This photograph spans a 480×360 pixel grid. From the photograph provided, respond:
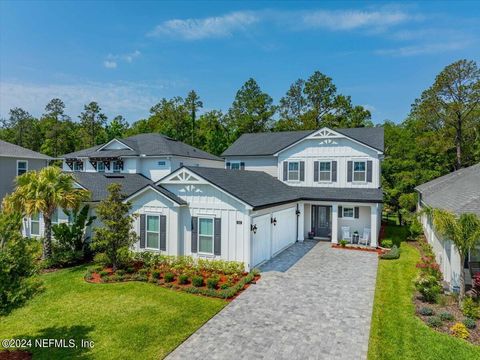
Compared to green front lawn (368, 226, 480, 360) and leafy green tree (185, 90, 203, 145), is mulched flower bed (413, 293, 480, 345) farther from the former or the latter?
leafy green tree (185, 90, 203, 145)

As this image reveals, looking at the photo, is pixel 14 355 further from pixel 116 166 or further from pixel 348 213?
pixel 116 166

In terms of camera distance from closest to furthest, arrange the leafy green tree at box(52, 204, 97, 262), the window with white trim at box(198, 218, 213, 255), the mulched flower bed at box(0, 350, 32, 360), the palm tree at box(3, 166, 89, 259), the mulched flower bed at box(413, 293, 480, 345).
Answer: the mulched flower bed at box(0, 350, 32, 360)
the mulched flower bed at box(413, 293, 480, 345)
the window with white trim at box(198, 218, 213, 255)
the palm tree at box(3, 166, 89, 259)
the leafy green tree at box(52, 204, 97, 262)

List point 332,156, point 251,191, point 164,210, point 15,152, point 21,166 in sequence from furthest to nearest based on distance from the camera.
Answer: point 21,166, point 15,152, point 332,156, point 251,191, point 164,210

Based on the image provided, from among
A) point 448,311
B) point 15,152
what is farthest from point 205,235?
point 15,152

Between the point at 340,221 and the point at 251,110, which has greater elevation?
the point at 251,110

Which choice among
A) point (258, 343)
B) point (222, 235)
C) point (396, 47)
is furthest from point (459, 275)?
point (396, 47)

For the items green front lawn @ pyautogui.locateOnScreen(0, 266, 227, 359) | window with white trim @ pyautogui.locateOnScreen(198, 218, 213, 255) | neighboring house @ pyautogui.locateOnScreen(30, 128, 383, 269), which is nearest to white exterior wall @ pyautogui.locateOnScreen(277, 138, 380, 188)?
neighboring house @ pyautogui.locateOnScreen(30, 128, 383, 269)

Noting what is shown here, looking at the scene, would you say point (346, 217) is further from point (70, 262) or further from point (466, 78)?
point (466, 78)
